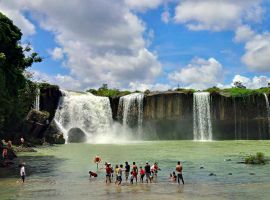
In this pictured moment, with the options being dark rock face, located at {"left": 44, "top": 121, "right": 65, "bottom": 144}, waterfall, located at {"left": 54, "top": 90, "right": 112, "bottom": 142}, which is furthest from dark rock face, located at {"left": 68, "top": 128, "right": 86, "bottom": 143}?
dark rock face, located at {"left": 44, "top": 121, "right": 65, "bottom": 144}

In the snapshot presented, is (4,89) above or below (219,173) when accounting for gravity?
above

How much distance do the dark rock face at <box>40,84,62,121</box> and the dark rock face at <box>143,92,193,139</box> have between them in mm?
15773

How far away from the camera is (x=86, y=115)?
239 feet

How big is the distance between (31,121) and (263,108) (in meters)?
37.9

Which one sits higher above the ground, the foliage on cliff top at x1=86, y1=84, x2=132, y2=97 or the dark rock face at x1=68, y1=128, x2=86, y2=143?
the foliage on cliff top at x1=86, y1=84, x2=132, y2=97

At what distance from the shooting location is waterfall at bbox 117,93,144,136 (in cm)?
7431

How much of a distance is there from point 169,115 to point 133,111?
6390 mm

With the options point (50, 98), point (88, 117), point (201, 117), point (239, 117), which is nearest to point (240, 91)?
point (239, 117)

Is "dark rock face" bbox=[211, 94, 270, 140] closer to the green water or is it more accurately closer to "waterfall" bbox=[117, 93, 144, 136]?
"waterfall" bbox=[117, 93, 144, 136]

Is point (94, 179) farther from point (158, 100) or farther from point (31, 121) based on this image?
point (158, 100)

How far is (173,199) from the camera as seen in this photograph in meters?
18.9

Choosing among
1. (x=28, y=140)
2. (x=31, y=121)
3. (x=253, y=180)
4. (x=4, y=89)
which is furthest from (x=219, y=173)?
(x=31, y=121)

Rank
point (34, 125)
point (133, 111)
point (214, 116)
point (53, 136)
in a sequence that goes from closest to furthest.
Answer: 1. point (34, 125)
2. point (53, 136)
3. point (214, 116)
4. point (133, 111)

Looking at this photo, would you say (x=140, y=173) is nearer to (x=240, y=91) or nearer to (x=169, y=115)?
(x=169, y=115)
